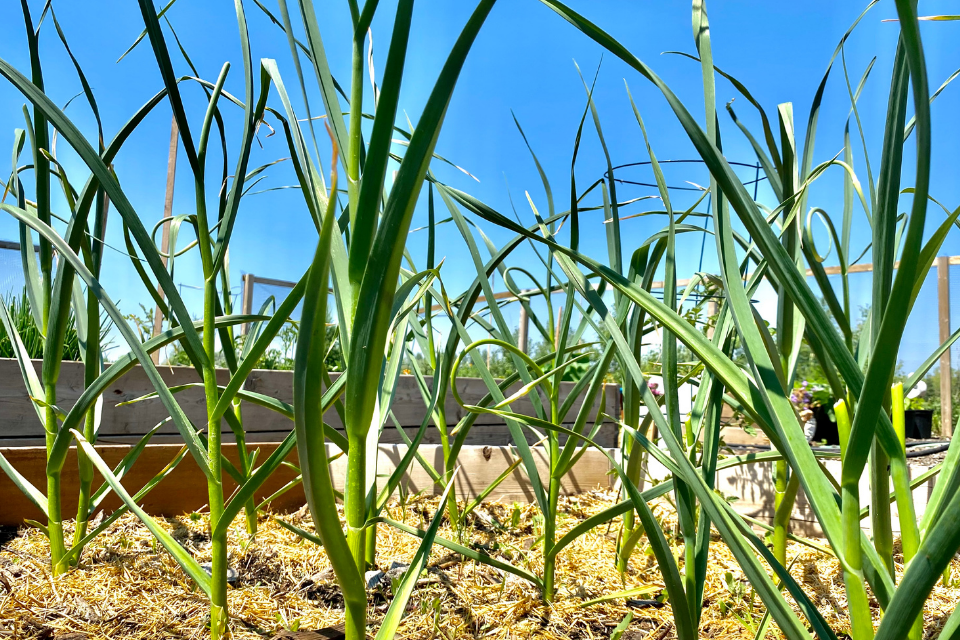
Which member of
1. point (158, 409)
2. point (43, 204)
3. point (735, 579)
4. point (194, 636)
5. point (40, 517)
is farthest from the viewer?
point (158, 409)

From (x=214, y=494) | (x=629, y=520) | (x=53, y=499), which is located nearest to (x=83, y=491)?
(x=53, y=499)

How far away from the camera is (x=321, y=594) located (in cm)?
88

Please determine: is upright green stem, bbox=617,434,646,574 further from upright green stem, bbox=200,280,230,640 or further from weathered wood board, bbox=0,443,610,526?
upright green stem, bbox=200,280,230,640

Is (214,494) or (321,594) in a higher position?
(214,494)

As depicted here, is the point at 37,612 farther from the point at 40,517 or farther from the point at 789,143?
the point at 789,143

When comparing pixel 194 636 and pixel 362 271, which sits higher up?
pixel 362 271

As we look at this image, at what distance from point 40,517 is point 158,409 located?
581 millimetres

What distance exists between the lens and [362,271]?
0.44m

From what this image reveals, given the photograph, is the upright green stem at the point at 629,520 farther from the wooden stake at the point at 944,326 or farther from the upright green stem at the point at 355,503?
the wooden stake at the point at 944,326

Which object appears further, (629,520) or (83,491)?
(629,520)

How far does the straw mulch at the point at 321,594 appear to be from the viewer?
0.74 meters

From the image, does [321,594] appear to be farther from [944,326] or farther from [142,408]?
[944,326]

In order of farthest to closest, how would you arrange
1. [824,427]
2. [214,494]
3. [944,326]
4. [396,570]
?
[944,326] → [824,427] → [396,570] → [214,494]

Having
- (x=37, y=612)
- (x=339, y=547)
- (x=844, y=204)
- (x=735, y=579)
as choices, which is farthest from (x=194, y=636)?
(x=844, y=204)
